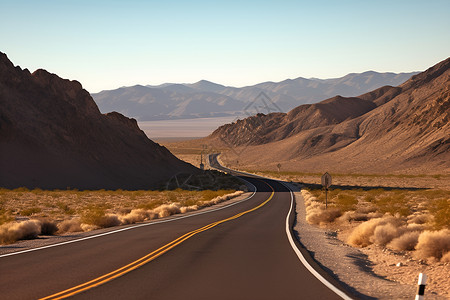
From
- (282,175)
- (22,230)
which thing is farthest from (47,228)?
(282,175)

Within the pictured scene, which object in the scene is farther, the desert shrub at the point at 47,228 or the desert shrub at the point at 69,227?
the desert shrub at the point at 69,227

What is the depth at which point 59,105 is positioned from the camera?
256 feet

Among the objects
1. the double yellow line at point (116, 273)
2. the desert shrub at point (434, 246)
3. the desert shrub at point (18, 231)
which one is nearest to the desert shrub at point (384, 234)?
the desert shrub at point (434, 246)

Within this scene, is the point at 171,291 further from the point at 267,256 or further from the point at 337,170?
the point at 337,170

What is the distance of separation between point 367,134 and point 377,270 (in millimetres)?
133051

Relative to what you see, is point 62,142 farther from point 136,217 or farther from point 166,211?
point 136,217

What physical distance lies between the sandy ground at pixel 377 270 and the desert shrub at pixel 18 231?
34.0 ft

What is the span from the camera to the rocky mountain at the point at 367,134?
113 meters

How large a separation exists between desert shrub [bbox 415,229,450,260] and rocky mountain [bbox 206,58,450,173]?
94.2 metres

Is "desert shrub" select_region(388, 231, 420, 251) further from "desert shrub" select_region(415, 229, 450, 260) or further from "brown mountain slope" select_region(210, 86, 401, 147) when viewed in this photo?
"brown mountain slope" select_region(210, 86, 401, 147)

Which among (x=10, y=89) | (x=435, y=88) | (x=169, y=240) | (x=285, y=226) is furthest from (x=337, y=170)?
(x=169, y=240)

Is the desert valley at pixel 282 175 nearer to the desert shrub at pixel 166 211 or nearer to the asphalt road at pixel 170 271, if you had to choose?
the desert shrub at pixel 166 211

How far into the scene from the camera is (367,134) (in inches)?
5522

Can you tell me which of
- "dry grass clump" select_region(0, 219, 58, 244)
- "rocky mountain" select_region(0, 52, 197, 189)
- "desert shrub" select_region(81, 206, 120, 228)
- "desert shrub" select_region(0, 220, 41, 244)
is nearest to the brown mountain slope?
"rocky mountain" select_region(0, 52, 197, 189)
